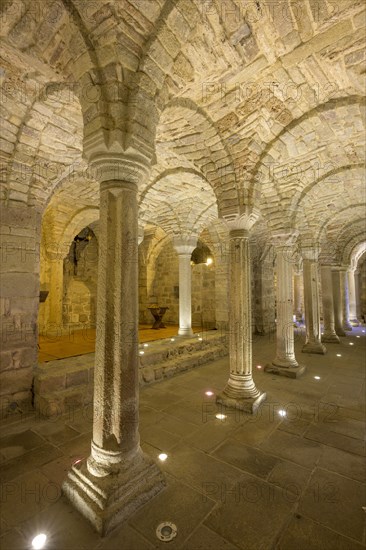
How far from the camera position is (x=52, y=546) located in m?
1.87

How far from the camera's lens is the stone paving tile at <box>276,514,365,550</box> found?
6.18 ft

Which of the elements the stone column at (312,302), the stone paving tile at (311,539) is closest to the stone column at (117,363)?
the stone paving tile at (311,539)

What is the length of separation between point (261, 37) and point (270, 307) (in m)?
10.4

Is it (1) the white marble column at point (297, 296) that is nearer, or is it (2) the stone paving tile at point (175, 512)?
(2) the stone paving tile at point (175, 512)

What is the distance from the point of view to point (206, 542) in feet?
6.28

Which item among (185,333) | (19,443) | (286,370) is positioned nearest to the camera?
(19,443)

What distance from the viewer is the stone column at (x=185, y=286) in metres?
8.00

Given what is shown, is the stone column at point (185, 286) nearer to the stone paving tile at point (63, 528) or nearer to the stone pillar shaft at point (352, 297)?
the stone paving tile at point (63, 528)

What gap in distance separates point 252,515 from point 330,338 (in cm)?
881

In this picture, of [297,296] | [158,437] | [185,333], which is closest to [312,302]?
[185,333]

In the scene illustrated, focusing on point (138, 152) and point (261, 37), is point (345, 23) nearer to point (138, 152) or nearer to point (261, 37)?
point (261, 37)

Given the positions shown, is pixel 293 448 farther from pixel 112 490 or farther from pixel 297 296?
pixel 297 296

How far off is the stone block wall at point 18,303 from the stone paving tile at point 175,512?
9.42 feet

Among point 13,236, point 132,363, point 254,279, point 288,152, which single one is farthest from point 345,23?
point 254,279
